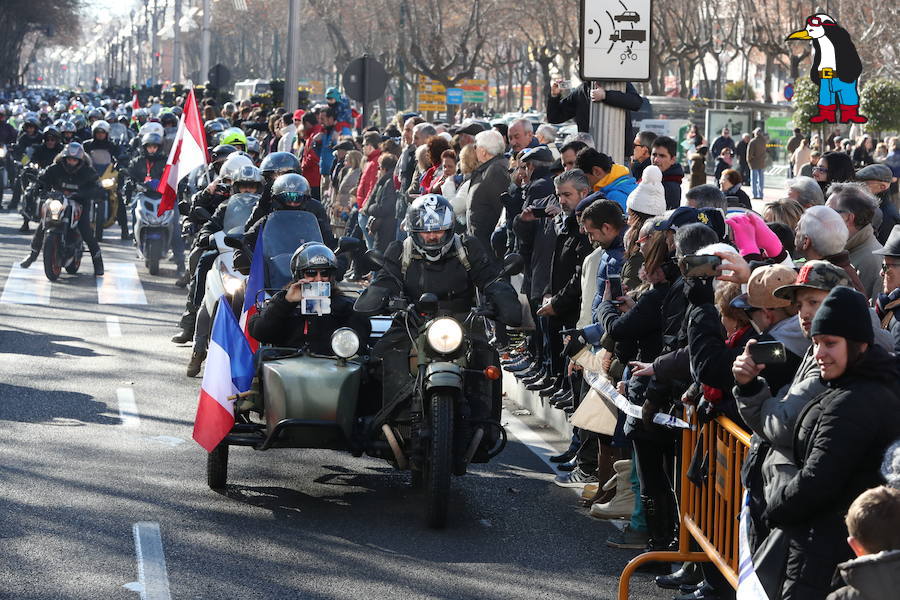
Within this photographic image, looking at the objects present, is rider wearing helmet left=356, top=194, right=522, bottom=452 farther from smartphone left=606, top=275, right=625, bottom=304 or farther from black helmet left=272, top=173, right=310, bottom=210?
black helmet left=272, top=173, right=310, bottom=210

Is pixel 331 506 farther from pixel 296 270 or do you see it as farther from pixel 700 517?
pixel 700 517

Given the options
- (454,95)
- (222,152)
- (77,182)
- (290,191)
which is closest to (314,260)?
(290,191)

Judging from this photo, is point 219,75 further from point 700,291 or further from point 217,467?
point 700,291

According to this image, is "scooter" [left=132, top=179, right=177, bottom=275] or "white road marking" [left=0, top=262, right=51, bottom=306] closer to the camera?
A: "white road marking" [left=0, top=262, right=51, bottom=306]

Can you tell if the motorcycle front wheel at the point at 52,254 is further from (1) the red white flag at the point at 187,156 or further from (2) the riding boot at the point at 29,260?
(1) the red white flag at the point at 187,156

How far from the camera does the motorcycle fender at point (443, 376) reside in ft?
25.2

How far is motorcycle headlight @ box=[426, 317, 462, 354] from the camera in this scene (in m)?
7.95

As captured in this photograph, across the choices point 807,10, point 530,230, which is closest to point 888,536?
point 530,230

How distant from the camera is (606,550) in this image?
24.4 feet

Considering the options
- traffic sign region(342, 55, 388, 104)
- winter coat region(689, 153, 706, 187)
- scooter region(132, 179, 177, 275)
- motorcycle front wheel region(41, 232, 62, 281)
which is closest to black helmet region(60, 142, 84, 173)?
scooter region(132, 179, 177, 275)

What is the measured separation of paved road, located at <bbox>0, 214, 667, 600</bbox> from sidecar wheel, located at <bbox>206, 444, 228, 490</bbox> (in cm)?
7

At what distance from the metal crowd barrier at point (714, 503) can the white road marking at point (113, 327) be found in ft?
27.6

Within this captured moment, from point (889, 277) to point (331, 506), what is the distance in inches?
122

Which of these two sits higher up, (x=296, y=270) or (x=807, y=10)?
(x=807, y=10)
